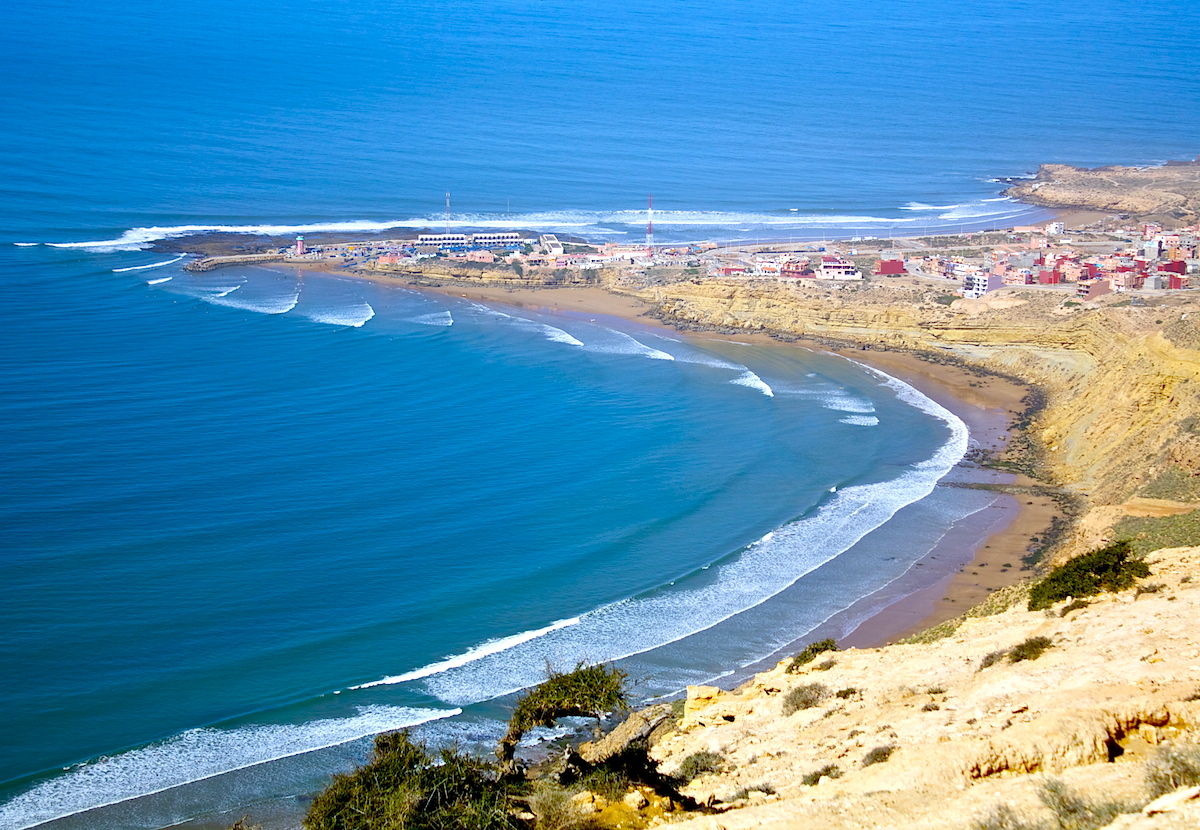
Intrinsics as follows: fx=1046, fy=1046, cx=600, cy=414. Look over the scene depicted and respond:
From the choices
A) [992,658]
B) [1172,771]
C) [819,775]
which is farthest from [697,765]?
[1172,771]

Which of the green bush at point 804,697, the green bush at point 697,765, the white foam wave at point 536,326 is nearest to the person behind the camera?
the green bush at point 697,765

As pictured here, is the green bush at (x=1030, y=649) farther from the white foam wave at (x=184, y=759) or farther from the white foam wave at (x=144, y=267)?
the white foam wave at (x=144, y=267)

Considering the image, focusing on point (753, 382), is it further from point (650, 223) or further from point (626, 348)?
point (650, 223)

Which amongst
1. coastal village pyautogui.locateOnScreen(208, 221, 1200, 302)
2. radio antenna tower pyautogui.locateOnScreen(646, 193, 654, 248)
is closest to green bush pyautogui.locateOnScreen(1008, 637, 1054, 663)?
coastal village pyautogui.locateOnScreen(208, 221, 1200, 302)

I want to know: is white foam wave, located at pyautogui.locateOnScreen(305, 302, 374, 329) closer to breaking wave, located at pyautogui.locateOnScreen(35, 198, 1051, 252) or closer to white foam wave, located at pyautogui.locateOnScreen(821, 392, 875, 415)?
breaking wave, located at pyautogui.locateOnScreen(35, 198, 1051, 252)

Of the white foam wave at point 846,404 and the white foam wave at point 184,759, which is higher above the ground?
the white foam wave at point 846,404

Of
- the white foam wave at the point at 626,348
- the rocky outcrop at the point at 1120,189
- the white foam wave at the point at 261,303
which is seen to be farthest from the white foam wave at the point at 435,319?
the rocky outcrop at the point at 1120,189
